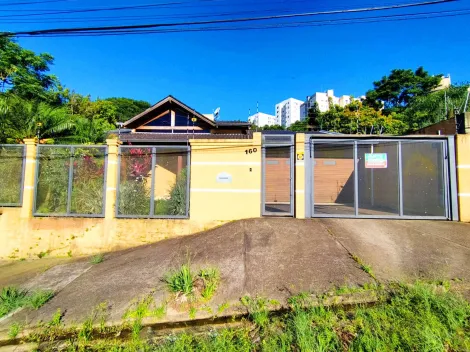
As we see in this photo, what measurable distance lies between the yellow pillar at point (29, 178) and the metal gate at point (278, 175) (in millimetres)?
6416

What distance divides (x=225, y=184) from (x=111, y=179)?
3138 millimetres

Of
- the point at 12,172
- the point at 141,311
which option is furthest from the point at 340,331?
the point at 12,172

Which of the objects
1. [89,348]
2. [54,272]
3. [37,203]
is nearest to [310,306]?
[89,348]

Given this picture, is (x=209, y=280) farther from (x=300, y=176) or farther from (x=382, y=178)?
(x=382, y=178)

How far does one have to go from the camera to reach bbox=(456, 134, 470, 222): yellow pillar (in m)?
6.59

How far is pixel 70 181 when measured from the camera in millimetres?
7031

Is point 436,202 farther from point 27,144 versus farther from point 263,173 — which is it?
point 27,144

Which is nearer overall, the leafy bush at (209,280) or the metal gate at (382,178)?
the leafy bush at (209,280)

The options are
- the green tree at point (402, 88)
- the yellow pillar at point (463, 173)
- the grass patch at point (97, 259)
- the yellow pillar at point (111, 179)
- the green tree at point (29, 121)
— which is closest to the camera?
the grass patch at point (97, 259)

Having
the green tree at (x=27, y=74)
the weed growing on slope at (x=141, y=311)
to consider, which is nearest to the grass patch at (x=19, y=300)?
the weed growing on slope at (x=141, y=311)

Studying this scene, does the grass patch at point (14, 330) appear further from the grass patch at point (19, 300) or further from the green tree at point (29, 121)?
the green tree at point (29, 121)

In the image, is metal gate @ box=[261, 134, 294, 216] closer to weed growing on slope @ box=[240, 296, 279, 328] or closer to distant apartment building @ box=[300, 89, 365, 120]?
weed growing on slope @ box=[240, 296, 279, 328]

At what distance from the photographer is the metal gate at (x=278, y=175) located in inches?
271

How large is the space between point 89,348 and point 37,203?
5.66 metres
